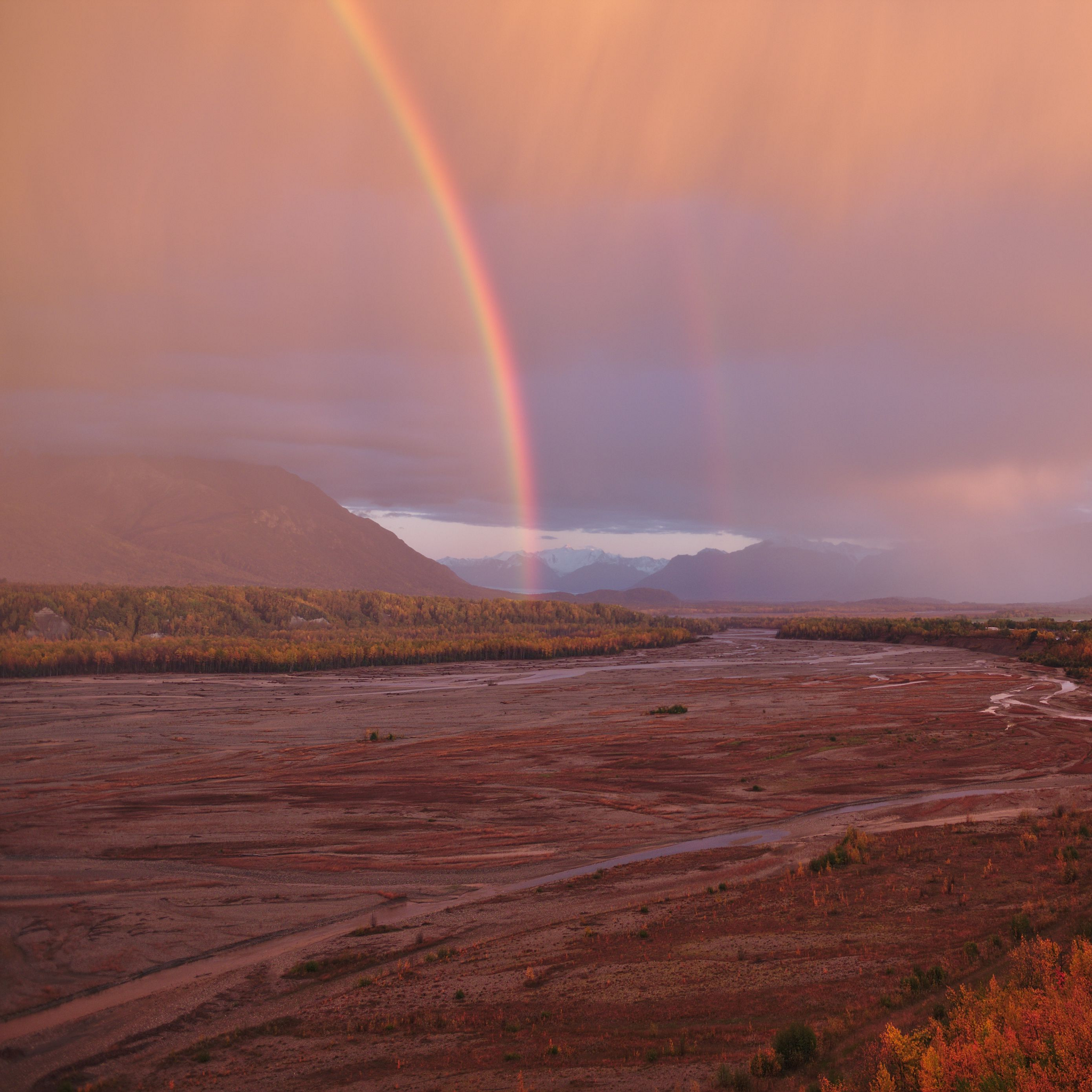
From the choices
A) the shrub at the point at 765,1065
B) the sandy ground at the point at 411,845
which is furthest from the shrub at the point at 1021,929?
the shrub at the point at 765,1065

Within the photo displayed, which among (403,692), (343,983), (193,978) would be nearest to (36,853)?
(193,978)

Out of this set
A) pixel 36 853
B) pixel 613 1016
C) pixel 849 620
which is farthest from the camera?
pixel 849 620

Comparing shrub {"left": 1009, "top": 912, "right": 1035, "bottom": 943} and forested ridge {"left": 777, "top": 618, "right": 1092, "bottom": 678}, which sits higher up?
shrub {"left": 1009, "top": 912, "right": 1035, "bottom": 943}

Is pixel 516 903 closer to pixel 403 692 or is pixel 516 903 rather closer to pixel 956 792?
pixel 956 792

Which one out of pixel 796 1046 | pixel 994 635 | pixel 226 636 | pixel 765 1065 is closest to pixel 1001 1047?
pixel 796 1046

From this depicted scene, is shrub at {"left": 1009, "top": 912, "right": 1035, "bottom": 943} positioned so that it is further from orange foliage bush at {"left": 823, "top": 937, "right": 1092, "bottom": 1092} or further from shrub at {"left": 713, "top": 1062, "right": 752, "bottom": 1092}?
shrub at {"left": 713, "top": 1062, "right": 752, "bottom": 1092}

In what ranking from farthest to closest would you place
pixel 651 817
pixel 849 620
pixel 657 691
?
pixel 849 620
pixel 657 691
pixel 651 817

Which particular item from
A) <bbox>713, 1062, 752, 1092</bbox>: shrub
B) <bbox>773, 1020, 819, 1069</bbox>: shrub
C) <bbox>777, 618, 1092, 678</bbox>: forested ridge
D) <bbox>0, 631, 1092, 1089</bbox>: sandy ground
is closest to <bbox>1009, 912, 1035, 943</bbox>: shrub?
<bbox>0, 631, 1092, 1089</bbox>: sandy ground
